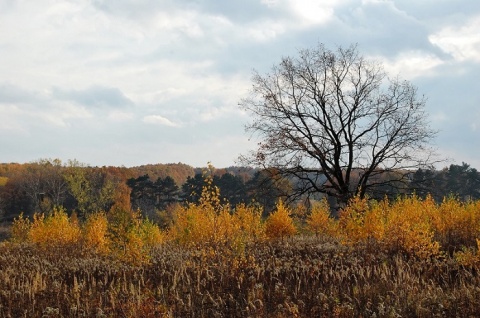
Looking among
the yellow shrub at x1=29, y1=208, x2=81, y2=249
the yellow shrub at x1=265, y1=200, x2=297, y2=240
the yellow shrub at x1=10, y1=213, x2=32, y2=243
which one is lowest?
the yellow shrub at x1=10, y1=213, x2=32, y2=243

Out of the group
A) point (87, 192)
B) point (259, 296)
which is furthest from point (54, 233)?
point (87, 192)

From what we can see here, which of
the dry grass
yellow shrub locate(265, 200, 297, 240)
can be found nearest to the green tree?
yellow shrub locate(265, 200, 297, 240)

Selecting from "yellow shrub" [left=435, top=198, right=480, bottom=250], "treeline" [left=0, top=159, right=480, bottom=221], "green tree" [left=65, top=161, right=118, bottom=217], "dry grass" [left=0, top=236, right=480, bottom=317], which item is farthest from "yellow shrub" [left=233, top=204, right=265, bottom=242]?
"treeline" [left=0, top=159, right=480, bottom=221]

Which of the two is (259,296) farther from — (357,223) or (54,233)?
(54,233)

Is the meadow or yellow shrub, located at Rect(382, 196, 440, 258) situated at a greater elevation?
yellow shrub, located at Rect(382, 196, 440, 258)

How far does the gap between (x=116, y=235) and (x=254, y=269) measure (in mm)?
5137

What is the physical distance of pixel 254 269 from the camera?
9977 mm

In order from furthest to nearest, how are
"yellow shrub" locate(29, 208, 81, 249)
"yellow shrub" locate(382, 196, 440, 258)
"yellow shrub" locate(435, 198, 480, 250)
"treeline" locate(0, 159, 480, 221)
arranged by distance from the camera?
"treeline" locate(0, 159, 480, 221), "yellow shrub" locate(29, 208, 81, 249), "yellow shrub" locate(435, 198, 480, 250), "yellow shrub" locate(382, 196, 440, 258)

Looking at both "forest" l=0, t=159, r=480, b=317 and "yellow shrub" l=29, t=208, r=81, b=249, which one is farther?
"yellow shrub" l=29, t=208, r=81, b=249

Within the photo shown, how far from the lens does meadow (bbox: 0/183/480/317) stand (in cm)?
677

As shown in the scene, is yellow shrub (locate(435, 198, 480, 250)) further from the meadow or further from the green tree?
the green tree

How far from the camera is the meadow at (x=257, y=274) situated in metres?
6.77

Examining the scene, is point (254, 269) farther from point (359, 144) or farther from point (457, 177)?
point (457, 177)

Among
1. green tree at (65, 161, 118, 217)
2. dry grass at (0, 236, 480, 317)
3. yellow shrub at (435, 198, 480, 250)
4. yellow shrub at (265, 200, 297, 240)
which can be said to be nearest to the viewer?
dry grass at (0, 236, 480, 317)
